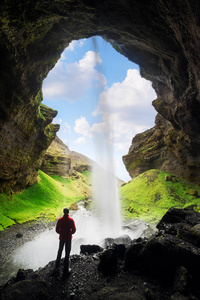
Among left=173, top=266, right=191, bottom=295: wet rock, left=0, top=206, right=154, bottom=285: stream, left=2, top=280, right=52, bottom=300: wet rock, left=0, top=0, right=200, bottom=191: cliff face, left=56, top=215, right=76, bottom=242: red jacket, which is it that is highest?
left=0, top=0, right=200, bottom=191: cliff face

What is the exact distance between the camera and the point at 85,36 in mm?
18688

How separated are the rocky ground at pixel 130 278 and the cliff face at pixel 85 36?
11.0 m

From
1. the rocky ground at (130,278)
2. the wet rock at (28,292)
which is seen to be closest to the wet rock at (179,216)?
the rocky ground at (130,278)

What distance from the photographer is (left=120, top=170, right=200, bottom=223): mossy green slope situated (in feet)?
87.2

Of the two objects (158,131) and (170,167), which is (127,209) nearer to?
(170,167)

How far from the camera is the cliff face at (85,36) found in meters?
10.3

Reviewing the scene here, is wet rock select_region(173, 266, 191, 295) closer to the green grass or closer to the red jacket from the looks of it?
the red jacket

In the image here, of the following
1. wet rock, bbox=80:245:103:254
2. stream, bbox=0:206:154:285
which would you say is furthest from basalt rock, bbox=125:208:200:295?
stream, bbox=0:206:154:285

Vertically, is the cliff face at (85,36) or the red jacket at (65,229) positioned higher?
the cliff face at (85,36)

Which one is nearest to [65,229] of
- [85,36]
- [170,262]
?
[170,262]

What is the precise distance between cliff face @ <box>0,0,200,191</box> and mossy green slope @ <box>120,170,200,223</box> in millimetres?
6103

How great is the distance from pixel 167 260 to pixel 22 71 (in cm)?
2154

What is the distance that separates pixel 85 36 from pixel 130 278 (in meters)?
23.4

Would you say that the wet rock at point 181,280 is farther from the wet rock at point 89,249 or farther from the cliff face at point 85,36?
the cliff face at point 85,36
